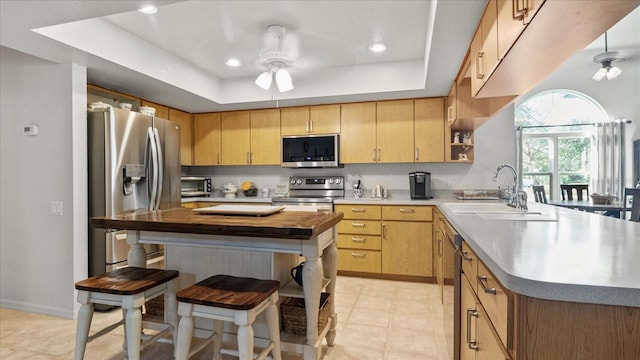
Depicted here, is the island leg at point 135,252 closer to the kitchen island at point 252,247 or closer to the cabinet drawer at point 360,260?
the kitchen island at point 252,247

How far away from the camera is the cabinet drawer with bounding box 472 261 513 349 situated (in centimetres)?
87

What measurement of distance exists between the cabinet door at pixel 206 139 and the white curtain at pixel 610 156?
20.3 feet

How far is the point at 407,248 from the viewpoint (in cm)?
365

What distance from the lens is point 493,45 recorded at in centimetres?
178

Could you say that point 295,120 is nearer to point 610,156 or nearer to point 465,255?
point 465,255

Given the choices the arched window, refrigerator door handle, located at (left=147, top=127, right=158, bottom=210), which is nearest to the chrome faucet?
refrigerator door handle, located at (left=147, top=127, right=158, bottom=210)

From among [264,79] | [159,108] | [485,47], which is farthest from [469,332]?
[159,108]

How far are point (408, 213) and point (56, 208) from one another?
3.31 m

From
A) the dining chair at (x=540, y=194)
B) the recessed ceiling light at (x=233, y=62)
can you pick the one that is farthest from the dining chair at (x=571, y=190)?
the recessed ceiling light at (x=233, y=62)

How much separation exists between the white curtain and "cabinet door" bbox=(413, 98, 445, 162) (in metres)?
3.61

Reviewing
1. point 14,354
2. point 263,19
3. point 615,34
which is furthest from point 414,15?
point 14,354

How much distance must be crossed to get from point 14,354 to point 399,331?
8.57 ft

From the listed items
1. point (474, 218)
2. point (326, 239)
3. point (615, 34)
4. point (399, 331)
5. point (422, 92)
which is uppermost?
point (615, 34)

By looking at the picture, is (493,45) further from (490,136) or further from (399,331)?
(490,136)
